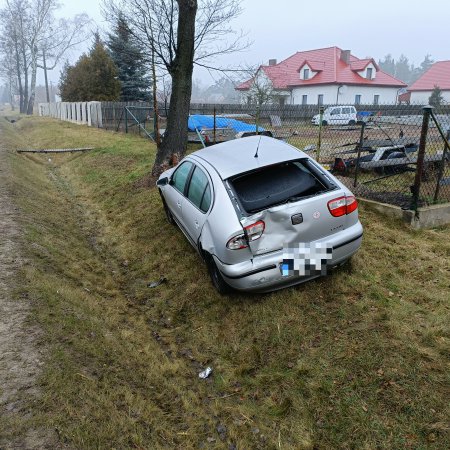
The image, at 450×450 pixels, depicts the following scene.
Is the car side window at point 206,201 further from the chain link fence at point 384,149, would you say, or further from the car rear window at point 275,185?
the chain link fence at point 384,149

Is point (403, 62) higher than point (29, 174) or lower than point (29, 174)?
higher

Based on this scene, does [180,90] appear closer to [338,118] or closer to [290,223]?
[290,223]

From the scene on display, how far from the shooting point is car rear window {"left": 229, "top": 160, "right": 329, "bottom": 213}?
4137mm

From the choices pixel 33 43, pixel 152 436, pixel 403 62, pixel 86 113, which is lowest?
pixel 152 436

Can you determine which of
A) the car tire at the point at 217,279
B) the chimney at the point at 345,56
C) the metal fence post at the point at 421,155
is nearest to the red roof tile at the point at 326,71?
the chimney at the point at 345,56

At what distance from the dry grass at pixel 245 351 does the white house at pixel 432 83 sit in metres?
54.9

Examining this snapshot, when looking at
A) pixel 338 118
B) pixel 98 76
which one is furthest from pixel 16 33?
pixel 338 118

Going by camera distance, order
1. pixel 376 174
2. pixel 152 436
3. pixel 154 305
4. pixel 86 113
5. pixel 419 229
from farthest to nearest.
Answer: pixel 86 113 < pixel 376 174 < pixel 419 229 < pixel 154 305 < pixel 152 436

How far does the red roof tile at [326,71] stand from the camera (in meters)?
44.8

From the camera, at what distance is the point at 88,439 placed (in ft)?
8.55

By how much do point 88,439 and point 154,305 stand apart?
7.94ft

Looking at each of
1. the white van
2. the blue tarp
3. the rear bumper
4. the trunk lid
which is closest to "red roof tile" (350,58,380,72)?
the white van

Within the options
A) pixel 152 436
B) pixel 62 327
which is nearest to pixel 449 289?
pixel 152 436

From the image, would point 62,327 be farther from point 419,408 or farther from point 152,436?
point 419,408
